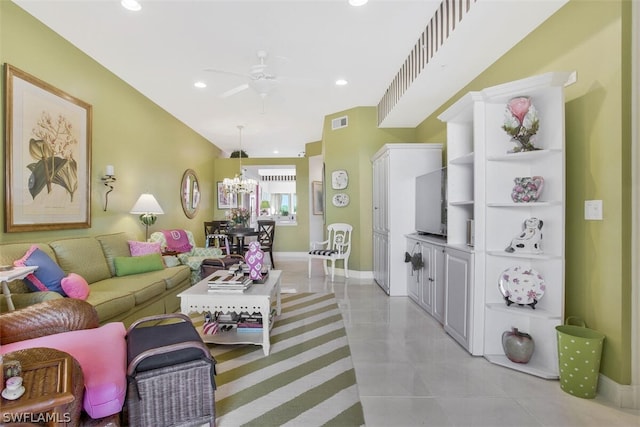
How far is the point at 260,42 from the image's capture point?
10.7 ft

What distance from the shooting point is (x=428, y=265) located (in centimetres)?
356

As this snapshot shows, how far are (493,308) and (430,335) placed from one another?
752 millimetres

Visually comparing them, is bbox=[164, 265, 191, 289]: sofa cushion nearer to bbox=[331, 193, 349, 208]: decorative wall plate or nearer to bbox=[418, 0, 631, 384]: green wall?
bbox=[331, 193, 349, 208]: decorative wall plate

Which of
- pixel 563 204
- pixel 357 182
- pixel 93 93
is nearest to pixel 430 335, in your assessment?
pixel 563 204

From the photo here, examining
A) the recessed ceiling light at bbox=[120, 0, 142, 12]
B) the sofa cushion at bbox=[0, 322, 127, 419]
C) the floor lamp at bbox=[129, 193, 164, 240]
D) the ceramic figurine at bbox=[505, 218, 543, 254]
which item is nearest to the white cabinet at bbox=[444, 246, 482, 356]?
the ceramic figurine at bbox=[505, 218, 543, 254]

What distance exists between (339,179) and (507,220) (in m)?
3.53

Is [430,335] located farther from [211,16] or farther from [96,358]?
[211,16]

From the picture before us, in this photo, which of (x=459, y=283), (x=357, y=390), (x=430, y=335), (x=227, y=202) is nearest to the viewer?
(x=357, y=390)

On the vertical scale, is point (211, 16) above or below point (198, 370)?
above

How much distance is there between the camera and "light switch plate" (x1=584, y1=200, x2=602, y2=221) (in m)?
2.01

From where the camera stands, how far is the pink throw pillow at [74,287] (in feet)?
7.97

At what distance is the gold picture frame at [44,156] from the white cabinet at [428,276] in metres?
3.96

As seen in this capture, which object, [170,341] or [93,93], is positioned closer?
[170,341]

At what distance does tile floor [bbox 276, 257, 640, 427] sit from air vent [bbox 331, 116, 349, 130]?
376 centimetres
